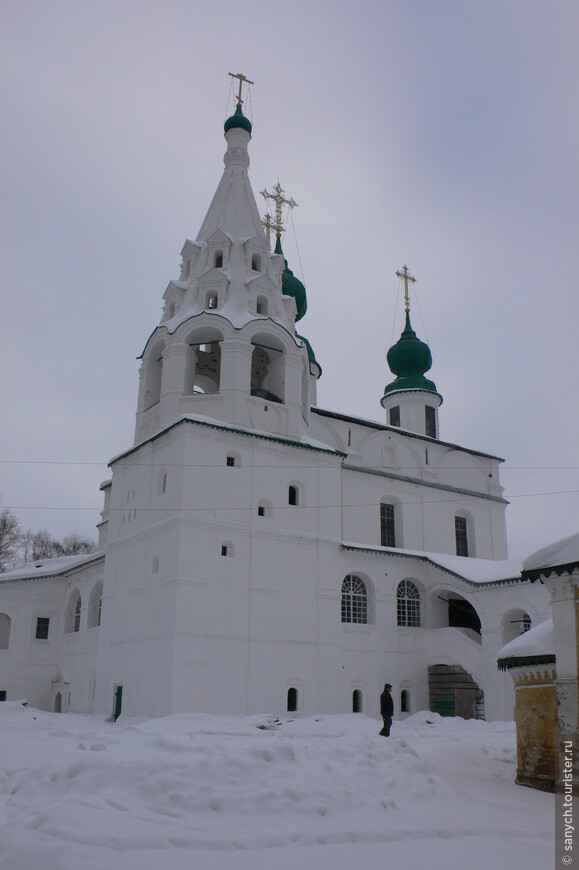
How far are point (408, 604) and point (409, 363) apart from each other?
1089 centimetres

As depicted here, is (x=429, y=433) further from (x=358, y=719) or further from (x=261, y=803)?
(x=261, y=803)

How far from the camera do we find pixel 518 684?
31.8 feet

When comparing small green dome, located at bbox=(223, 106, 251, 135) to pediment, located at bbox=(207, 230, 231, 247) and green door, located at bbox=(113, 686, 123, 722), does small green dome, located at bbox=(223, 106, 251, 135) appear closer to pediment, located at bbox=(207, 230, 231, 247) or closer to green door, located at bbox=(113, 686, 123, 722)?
pediment, located at bbox=(207, 230, 231, 247)

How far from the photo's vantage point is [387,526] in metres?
23.7

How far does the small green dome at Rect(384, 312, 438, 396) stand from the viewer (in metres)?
28.9

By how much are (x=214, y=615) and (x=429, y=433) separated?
44.8 feet

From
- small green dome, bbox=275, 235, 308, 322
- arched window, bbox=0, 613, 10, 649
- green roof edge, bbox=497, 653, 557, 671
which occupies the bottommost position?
green roof edge, bbox=497, 653, 557, 671

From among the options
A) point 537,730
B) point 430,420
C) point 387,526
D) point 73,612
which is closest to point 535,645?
point 537,730

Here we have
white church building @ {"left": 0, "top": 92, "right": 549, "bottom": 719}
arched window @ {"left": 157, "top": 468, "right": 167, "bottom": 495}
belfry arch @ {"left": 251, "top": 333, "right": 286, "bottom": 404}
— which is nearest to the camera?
white church building @ {"left": 0, "top": 92, "right": 549, "bottom": 719}

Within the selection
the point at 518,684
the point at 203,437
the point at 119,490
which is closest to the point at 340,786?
the point at 518,684

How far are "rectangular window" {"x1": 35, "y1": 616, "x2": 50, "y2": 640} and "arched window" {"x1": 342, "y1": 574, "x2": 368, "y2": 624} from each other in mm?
10842

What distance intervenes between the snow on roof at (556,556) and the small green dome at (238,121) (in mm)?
19897

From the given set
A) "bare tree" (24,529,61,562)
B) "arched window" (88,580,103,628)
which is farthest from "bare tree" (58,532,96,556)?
"arched window" (88,580,103,628)

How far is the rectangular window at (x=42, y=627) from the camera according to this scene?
81.1 feet
